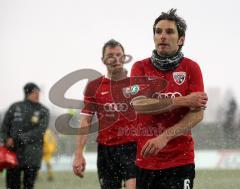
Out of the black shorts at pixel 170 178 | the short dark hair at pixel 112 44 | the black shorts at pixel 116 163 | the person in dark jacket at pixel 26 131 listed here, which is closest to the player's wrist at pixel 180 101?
the black shorts at pixel 170 178

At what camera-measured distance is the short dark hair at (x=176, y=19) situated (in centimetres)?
525

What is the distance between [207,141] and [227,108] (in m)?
2.16

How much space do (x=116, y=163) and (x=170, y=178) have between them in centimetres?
213

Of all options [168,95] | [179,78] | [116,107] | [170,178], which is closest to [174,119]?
[168,95]

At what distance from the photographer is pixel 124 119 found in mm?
7160

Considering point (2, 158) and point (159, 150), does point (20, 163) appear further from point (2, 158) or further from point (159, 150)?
point (159, 150)

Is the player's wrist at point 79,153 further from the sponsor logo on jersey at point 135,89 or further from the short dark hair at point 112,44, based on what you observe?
the sponsor logo on jersey at point 135,89

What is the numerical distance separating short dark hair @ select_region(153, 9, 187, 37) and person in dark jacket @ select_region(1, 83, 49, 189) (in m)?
5.40

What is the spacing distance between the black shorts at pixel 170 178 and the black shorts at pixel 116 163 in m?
1.92

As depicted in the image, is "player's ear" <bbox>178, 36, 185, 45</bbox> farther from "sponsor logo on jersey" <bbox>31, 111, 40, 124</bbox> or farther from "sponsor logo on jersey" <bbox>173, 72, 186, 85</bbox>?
"sponsor logo on jersey" <bbox>31, 111, 40, 124</bbox>

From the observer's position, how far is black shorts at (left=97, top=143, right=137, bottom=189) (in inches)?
279

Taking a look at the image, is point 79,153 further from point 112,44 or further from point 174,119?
point 174,119

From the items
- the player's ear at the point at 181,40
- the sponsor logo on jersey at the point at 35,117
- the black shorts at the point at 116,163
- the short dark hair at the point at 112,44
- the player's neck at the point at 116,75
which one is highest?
the short dark hair at the point at 112,44

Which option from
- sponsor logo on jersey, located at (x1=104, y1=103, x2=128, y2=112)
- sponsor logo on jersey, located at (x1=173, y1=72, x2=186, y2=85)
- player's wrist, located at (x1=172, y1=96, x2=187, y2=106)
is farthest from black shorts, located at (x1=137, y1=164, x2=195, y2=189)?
sponsor logo on jersey, located at (x1=104, y1=103, x2=128, y2=112)
